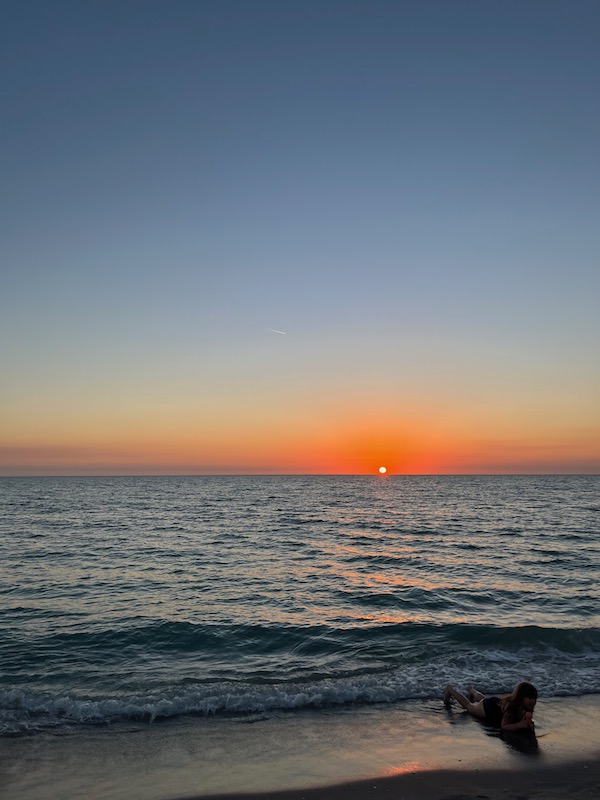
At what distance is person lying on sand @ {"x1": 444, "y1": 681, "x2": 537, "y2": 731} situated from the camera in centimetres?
1024

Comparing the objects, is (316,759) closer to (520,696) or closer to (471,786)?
(471,786)

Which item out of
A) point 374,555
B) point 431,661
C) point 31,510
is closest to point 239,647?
point 431,661

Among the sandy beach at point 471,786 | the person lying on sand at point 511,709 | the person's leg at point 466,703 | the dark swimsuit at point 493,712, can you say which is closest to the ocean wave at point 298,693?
the person's leg at point 466,703

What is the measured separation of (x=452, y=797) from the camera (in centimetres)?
793

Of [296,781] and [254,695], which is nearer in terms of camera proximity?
[296,781]

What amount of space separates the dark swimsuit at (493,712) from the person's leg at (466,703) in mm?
93

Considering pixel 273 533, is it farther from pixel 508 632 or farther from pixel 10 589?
pixel 508 632

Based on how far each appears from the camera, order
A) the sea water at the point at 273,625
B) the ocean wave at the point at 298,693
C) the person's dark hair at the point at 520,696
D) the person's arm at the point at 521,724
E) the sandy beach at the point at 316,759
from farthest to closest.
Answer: the sea water at the point at 273,625, the ocean wave at the point at 298,693, the person's dark hair at the point at 520,696, the person's arm at the point at 521,724, the sandy beach at the point at 316,759

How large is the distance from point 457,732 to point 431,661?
4.78 metres

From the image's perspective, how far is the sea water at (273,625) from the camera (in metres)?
12.4

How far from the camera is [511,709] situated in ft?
34.0

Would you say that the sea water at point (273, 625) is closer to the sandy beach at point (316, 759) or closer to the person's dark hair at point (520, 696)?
the sandy beach at point (316, 759)

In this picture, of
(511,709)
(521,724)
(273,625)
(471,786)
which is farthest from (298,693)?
(273,625)

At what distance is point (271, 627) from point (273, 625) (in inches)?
8.9
